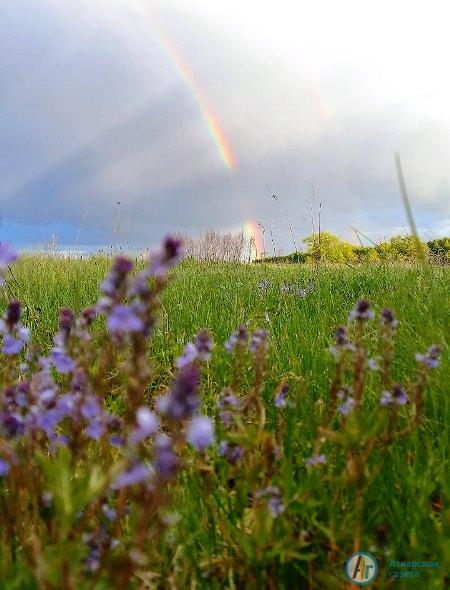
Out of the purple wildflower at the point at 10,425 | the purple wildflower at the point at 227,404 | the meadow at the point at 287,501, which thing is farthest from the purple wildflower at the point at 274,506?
the purple wildflower at the point at 10,425

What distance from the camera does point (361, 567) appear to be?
1519 mm

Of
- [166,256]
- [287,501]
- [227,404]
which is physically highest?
[166,256]

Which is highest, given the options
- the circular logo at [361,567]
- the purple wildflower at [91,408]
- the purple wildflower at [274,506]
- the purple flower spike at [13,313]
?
→ the purple flower spike at [13,313]

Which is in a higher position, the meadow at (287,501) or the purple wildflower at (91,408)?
the purple wildflower at (91,408)

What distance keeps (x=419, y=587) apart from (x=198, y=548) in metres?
0.76

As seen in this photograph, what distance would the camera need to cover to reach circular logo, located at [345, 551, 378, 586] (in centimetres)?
151

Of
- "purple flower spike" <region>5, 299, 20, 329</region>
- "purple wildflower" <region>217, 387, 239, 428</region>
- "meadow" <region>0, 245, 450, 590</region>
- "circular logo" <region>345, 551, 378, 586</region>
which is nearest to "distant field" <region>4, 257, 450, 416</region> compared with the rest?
"meadow" <region>0, 245, 450, 590</region>

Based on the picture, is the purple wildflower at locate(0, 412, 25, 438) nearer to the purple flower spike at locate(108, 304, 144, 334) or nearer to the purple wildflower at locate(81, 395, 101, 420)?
the purple wildflower at locate(81, 395, 101, 420)

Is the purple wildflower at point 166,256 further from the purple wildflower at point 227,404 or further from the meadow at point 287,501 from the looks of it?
the purple wildflower at point 227,404

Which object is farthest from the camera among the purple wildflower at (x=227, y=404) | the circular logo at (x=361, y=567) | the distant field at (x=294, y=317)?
the distant field at (x=294, y=317)

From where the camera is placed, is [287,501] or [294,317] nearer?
[287,501]

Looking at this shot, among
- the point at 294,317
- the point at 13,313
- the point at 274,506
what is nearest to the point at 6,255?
the point at 13,313

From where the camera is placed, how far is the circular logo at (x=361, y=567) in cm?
151

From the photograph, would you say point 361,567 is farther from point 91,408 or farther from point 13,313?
point 13,313
